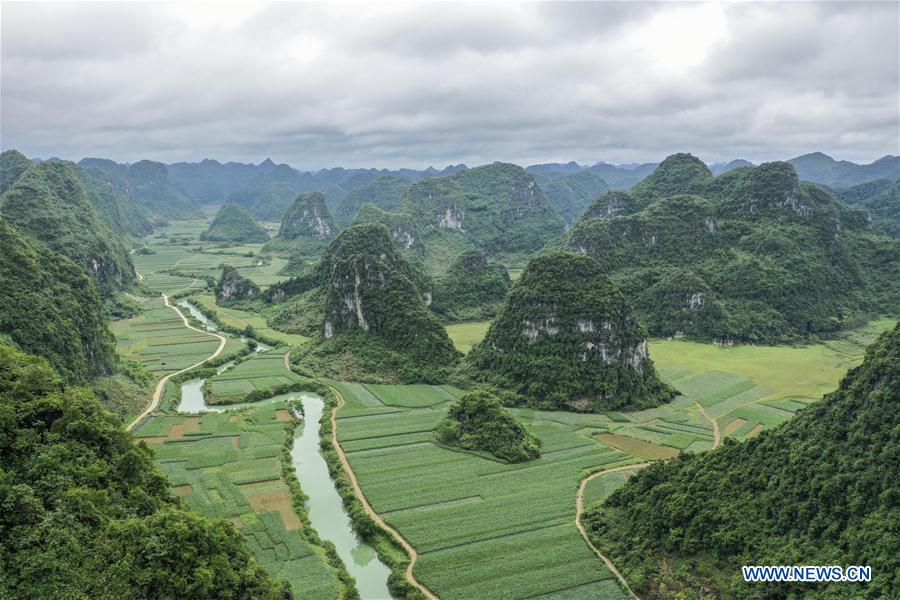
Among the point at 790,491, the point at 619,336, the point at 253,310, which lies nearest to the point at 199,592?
the point at 790,491

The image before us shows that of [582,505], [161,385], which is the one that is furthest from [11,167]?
[582,505]

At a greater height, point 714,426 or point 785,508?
point 785,508

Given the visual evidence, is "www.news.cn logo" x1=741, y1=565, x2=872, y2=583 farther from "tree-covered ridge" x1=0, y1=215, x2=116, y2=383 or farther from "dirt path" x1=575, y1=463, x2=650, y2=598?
"tree-covered ridge" x1=0, y1=215, x2=116, y2=383

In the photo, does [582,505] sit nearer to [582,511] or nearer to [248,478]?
[582,511]

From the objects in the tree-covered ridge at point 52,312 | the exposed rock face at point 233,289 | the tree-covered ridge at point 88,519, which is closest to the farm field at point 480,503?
the tree-covered ridge at point 88,519

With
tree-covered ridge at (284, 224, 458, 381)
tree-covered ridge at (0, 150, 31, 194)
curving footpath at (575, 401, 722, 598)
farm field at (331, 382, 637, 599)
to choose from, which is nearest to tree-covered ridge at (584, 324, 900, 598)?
curving footpath at (575, 401, 722, 598)

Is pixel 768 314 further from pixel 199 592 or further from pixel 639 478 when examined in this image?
pixel 199 592
